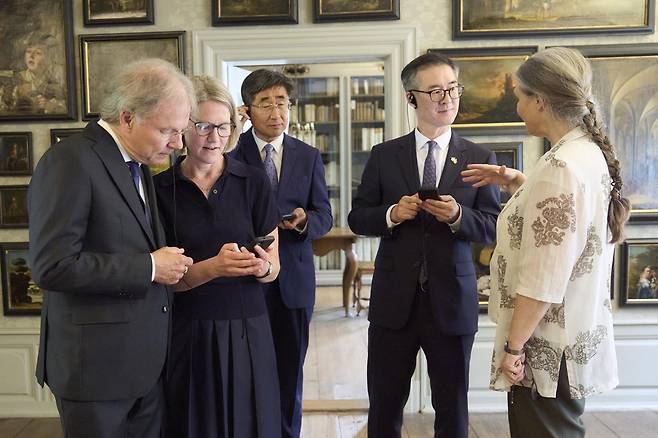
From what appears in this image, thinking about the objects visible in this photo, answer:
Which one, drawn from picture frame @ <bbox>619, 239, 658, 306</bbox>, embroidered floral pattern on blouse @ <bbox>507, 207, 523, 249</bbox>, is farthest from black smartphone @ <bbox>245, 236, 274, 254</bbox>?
picture frame @ <bbox>619, 239, 658, 306</bbox>

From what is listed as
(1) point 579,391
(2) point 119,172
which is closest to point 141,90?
(2) point 119,172

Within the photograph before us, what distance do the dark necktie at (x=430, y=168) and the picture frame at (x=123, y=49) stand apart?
67.1 inches

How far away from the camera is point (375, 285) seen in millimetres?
2330

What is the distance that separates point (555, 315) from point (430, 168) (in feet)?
2.89

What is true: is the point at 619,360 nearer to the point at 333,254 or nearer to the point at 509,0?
the point at 509,0

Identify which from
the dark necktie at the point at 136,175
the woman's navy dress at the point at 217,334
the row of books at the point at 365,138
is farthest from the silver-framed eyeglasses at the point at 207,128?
the row of books at the point at 365,138

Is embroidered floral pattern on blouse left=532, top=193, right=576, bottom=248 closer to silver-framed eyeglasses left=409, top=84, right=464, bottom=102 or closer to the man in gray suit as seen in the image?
silver-framed eyeglasses left=409, top=84, right=464, bottom=102

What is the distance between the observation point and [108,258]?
1.50 metres

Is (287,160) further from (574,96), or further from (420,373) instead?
(420,373)

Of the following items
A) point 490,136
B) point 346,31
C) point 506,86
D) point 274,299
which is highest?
point 346,31

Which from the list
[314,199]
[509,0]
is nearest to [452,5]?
[509,0]

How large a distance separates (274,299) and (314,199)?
51 cm

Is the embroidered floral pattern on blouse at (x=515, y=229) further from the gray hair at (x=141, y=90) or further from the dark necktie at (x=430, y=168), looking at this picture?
the gray hair at (x=141, y=90)

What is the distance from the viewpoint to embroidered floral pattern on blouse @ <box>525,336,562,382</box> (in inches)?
62.2
